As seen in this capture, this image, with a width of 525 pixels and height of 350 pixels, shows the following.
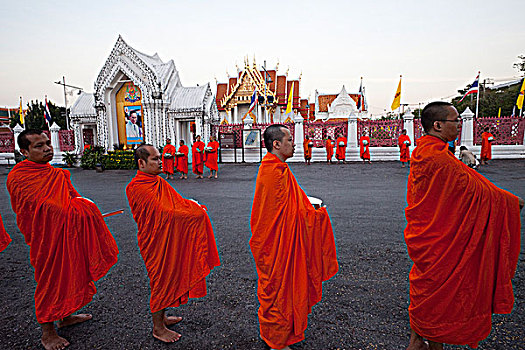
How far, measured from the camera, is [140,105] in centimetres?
1847

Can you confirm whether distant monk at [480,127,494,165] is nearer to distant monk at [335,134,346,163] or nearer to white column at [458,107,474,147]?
white column at [458,107,474,147]

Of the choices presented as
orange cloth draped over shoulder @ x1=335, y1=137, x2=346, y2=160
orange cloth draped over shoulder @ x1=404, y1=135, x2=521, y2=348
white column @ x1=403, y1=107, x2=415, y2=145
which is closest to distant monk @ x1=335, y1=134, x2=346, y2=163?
orange cloth draped over shoulder @ x1=335, y1=137, x2=346, y2=160

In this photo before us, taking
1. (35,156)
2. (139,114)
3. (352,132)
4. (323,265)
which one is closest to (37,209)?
(35,156)

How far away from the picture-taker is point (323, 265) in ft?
7.14

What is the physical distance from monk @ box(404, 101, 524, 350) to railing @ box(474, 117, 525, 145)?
17.1m

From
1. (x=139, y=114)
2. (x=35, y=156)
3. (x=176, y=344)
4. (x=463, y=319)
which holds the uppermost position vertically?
(x=139, y=114)

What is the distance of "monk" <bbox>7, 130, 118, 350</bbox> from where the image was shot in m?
2.23

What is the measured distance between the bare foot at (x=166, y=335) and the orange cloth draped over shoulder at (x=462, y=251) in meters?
1.70

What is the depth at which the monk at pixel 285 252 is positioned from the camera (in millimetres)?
2029

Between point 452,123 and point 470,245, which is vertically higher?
point 452,123

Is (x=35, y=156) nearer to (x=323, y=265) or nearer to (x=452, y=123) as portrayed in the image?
(x=323, y=265)

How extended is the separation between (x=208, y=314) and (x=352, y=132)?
15423 mm

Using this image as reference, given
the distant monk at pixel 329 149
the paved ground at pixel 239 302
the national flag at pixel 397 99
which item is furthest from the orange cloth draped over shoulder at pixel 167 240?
the national flag at pixel 397 99

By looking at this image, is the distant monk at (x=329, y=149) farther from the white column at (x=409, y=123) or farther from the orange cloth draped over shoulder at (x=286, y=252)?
the orange cloth draped over shoulder at (x=286, y=252)
